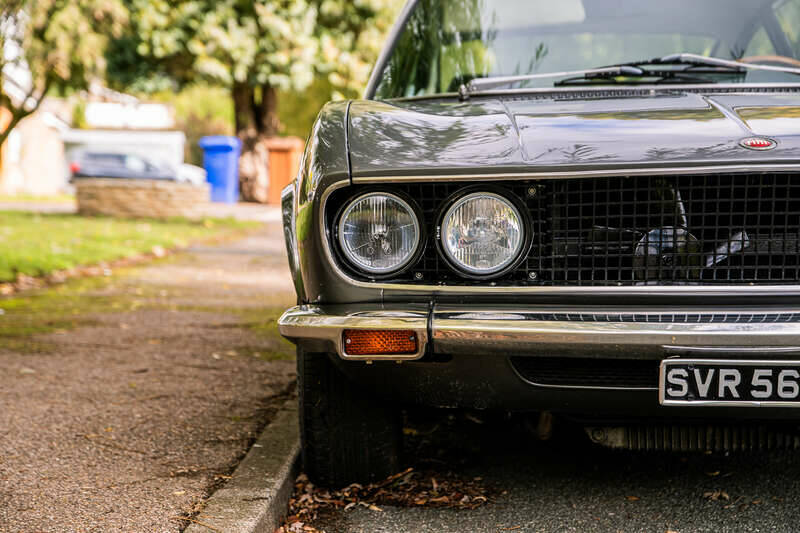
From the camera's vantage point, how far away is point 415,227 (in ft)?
8.05

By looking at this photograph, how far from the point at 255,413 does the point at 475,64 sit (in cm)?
165

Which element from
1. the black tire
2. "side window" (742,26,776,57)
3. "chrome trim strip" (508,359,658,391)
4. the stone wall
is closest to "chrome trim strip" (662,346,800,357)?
"chrome trim strip" (508,359,658,391)

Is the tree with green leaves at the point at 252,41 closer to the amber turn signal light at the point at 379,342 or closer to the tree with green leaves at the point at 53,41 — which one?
the tree with green leaves at the point at 53,41

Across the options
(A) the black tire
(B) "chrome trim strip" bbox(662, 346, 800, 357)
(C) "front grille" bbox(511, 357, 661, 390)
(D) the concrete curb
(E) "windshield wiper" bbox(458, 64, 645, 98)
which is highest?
(E) "windshield wiper" bbox(458, 64, 645, 98)

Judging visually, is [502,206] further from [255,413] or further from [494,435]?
[255,413]

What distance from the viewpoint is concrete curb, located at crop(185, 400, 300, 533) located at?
2516mm

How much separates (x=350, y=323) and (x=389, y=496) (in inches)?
31.8

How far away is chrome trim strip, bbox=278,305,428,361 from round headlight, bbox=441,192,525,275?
0.20 m

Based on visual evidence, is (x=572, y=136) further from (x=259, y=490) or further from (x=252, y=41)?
(x=252, y=41)

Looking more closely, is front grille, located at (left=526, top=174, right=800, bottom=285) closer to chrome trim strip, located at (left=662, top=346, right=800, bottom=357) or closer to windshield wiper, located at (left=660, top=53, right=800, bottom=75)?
chrome trim strip, located at (left=662, top=346, right=800, bottom=357)

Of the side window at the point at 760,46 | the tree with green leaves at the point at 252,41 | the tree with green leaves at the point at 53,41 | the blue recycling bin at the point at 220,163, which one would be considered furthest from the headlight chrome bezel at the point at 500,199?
the blue recycling bin at the point at 220,163

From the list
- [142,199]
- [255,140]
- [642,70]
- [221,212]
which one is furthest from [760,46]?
[255,140]

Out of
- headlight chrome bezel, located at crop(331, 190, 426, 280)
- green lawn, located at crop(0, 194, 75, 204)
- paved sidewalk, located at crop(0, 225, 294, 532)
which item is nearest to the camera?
headlight chrome bezel, located at crop(331, 190, 426, 280)

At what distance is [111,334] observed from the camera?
523 cm
